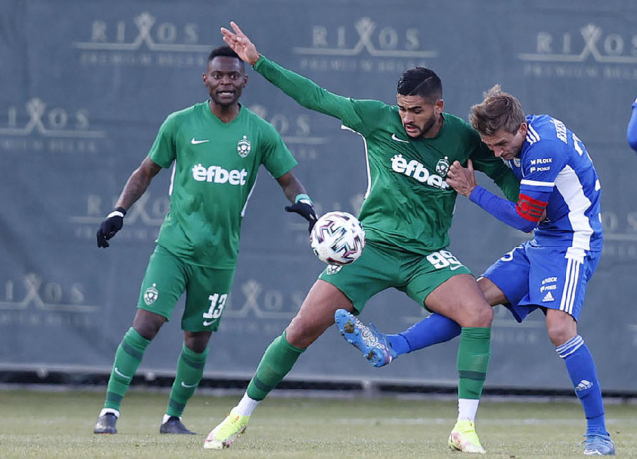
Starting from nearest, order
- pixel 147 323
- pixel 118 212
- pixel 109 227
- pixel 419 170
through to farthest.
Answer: pixel 419 170
pixel 109 227
pixel 118 212
pixel 147 323

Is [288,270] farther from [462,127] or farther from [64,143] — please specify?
[462,127]

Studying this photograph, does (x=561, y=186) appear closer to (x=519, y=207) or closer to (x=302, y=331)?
(x=519, y=207)

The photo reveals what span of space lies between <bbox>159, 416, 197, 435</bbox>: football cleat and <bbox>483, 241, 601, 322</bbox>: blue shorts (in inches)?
89.3

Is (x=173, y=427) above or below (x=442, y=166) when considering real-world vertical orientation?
below

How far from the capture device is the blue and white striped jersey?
17.7 feet

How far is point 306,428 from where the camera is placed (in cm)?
776

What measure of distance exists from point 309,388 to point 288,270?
1.11 metres

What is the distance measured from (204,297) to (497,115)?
2364mm

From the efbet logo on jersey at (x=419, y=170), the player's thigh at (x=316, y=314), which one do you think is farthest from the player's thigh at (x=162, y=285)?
the efbet logo on jersey at (x=419, y=170)

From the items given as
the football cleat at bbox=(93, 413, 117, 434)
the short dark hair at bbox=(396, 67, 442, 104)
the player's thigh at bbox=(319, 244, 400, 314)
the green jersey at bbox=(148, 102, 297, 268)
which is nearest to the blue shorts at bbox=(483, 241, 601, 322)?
the player's thigh at bbox=(319, 244, 400, 314)

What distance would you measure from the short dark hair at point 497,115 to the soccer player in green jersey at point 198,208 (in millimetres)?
1512

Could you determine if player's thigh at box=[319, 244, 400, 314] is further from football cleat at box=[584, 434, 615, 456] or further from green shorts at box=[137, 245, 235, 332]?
green shorts at box=[137, 245, 235, 332]

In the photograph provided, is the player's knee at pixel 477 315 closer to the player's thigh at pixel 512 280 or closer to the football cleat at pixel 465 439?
the player's thigh at pixel 512 280

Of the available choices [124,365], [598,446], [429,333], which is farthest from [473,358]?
[124,365]
